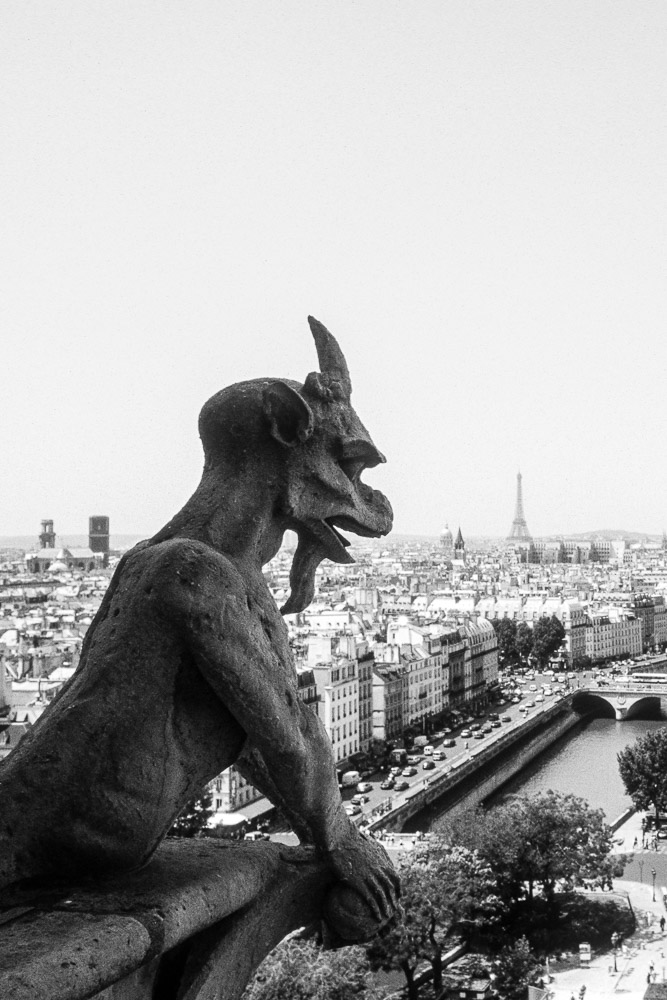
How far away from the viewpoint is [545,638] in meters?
68.2

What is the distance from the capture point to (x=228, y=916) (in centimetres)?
289

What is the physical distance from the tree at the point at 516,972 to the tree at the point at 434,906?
2.42ft

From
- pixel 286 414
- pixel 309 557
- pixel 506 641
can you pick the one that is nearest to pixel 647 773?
pixel 309 557

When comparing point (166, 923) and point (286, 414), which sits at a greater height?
point (286, 414)

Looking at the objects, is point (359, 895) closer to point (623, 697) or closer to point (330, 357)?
point (330, 357)

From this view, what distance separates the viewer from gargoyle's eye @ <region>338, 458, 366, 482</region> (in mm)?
3281

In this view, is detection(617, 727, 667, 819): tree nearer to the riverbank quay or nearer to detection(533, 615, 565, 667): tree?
the riverbank quay

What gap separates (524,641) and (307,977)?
54.7m

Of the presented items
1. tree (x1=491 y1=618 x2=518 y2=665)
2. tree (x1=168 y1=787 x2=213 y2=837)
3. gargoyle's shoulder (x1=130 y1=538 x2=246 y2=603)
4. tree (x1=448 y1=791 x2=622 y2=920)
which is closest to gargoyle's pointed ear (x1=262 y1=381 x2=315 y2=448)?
gargoyle's shoulder (x1=130 y1=538 x2=246 y2=603)

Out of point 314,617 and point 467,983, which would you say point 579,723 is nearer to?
point 314,617

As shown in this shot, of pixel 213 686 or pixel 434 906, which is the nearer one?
pixel 213 686

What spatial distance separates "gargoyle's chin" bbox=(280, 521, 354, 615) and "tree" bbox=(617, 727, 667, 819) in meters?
30.2

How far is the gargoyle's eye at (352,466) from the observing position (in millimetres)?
3281

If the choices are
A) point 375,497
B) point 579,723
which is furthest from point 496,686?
point 375,497
